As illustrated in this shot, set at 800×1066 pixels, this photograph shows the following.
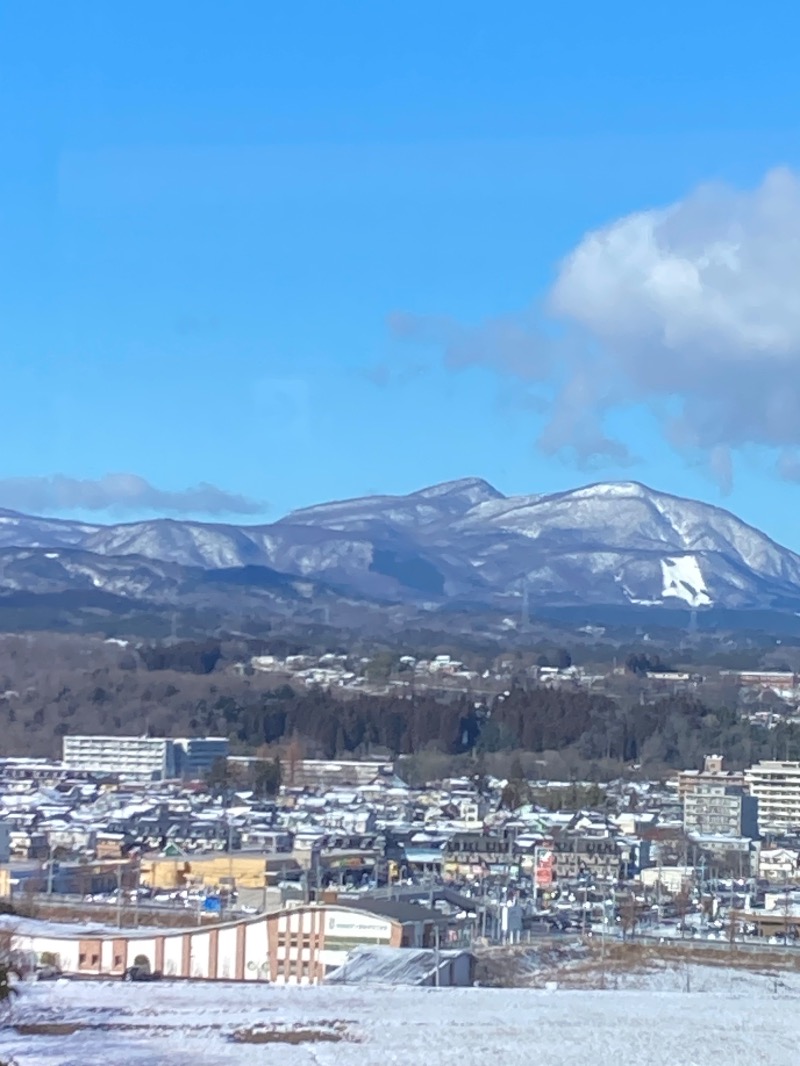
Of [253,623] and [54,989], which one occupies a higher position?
[253,623]

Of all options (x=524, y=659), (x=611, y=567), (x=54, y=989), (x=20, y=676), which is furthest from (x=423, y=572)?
(x=54, y=989)

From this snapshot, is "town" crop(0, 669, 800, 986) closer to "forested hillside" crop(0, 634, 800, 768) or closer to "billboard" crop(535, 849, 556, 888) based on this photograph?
"billboard" crop(535, 849, 556, 888)

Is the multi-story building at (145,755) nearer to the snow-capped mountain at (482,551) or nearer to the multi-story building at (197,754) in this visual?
the multi-story building at (197,754)

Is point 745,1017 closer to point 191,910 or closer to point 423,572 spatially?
point 191,910

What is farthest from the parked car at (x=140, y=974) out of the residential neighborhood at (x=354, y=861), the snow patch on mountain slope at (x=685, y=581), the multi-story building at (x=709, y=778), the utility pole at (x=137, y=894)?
the snow patch on mountain slope at (x=685, y=581)

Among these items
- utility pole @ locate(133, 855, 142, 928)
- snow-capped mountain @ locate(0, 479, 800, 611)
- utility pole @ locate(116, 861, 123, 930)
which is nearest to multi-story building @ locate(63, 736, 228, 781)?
utility pole @ locate(133, 855, 142, 928)

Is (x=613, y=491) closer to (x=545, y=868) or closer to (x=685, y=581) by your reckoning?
(x=685, y=581)
